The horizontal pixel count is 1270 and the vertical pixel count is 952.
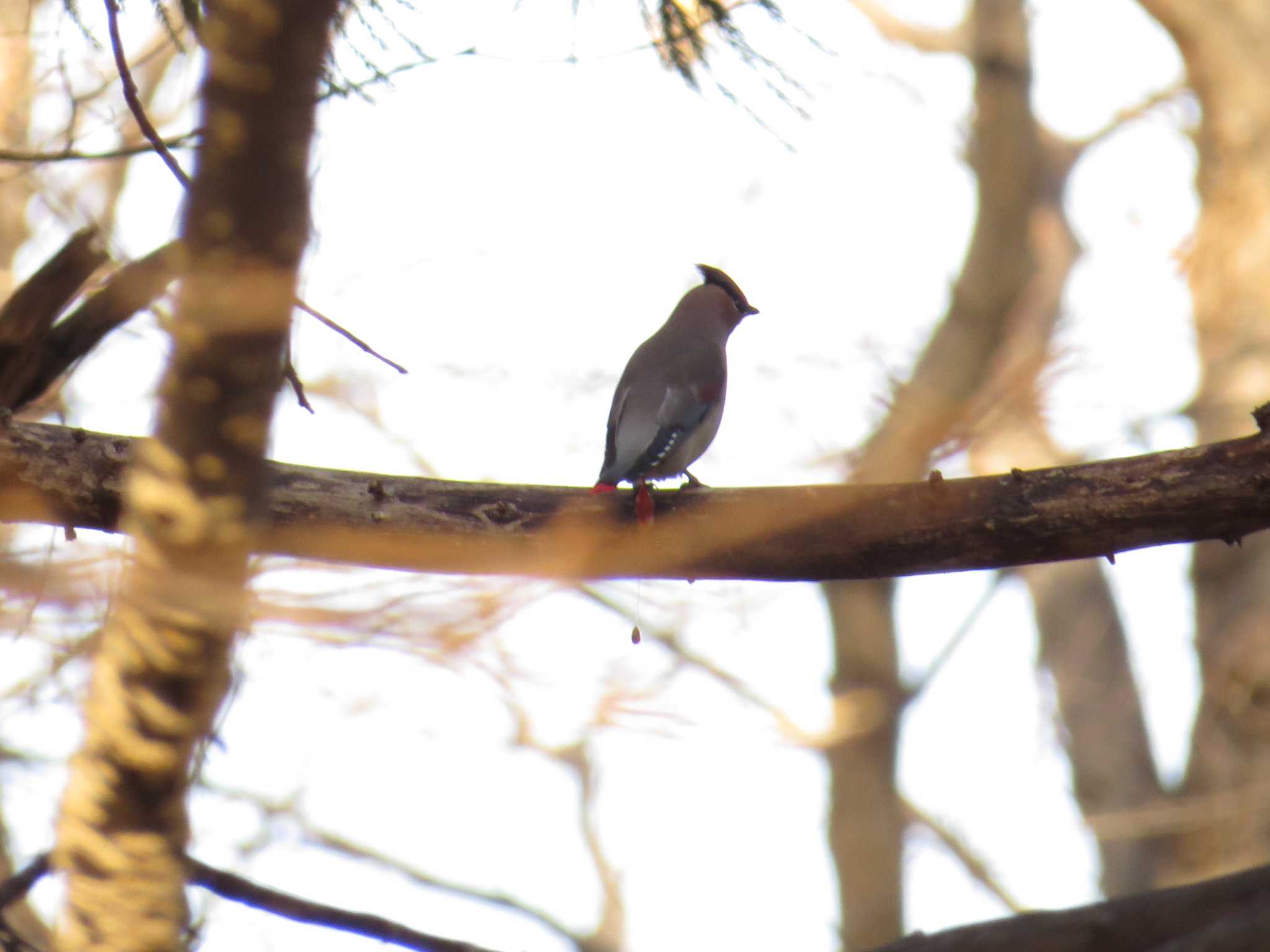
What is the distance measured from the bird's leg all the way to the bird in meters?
0.15

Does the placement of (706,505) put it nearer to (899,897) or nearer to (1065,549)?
(1065,549)

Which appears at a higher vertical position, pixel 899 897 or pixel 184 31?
pixel 184 31

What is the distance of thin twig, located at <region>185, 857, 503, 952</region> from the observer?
8.95ft

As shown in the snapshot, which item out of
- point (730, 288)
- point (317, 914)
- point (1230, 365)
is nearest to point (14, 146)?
point (730, 288)

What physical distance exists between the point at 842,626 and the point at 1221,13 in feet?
15.5

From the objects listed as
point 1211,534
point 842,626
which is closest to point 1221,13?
point 842,626

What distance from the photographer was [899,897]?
29.4ft

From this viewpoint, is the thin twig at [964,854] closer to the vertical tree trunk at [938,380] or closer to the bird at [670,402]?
the vertical tree trunk at [938,380]

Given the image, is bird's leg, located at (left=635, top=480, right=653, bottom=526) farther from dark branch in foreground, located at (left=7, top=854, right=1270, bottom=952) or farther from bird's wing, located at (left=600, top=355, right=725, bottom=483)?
dark branch in foreground, located at (left=7, top=854, right=1270, bottom=952)

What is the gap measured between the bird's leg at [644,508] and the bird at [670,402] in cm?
15

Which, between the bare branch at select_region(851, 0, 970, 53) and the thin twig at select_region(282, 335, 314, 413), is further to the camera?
the bare branch at select_region(851, 0, 970, 53)

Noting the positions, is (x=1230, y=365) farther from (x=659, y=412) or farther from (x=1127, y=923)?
(x=1127, y=923)

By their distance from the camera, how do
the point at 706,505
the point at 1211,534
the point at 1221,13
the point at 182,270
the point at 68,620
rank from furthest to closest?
the point at 1221,13
the point at 68,620
the point at 706,505
the point at 1211,534
the point at 182,270

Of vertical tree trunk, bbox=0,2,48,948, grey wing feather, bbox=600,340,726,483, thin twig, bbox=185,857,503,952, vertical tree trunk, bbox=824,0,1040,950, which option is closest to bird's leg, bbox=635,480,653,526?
grey wing feather, bbox=600,340,726,483
